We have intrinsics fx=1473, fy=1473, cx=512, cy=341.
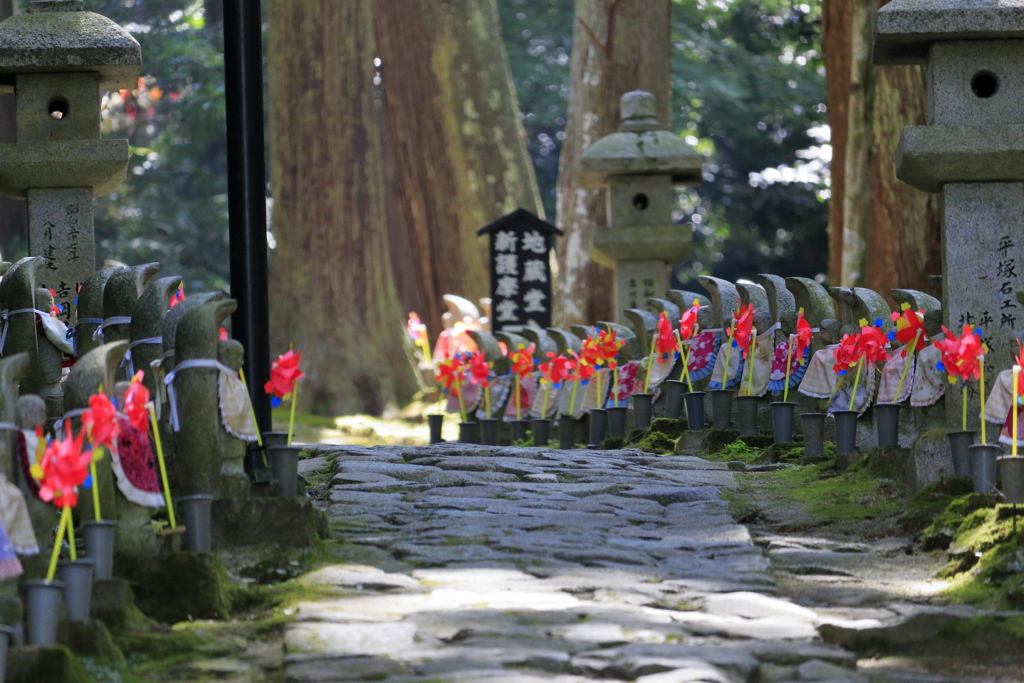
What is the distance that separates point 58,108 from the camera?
33.3ft

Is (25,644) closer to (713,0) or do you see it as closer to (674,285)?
(713,0)

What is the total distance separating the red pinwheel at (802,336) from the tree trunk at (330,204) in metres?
8.52

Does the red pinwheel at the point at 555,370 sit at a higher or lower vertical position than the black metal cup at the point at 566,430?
higher

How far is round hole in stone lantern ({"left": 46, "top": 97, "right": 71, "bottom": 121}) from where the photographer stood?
33.1 ft

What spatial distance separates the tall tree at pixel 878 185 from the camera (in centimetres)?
1386

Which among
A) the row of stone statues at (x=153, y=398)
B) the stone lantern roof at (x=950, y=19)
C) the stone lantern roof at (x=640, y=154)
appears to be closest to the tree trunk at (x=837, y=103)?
the stone lantern roof at (x=640, y=154)


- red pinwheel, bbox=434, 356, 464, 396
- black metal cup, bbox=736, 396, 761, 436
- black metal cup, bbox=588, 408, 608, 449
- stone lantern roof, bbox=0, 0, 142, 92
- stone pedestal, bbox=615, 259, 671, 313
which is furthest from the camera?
stone pedestal, bbox=615, 259, 671, 313

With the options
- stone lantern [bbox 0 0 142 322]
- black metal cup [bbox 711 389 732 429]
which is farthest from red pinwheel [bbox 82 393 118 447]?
black metal cup [bbox 711 389 732 429]

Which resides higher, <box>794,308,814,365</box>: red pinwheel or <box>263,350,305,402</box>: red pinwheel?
<box>794,308,814,365</box>: red pinwheel

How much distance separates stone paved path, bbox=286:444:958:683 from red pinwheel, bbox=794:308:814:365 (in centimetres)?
147

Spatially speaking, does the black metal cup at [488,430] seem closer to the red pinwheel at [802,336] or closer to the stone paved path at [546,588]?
the red pinwheel at [802,336]

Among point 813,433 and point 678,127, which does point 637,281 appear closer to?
point 813,433

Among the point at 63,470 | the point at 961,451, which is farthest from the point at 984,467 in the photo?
the point at 63,470

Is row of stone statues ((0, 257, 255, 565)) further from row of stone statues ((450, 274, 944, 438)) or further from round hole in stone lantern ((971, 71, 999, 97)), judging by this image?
round hole in stone lantern ((971, 71, 999, 97))
